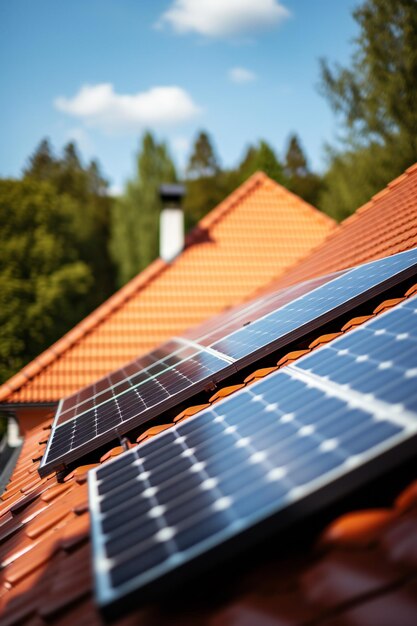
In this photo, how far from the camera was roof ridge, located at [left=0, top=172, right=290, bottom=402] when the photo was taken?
30.2ft

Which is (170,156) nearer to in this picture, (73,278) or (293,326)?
(73,278)

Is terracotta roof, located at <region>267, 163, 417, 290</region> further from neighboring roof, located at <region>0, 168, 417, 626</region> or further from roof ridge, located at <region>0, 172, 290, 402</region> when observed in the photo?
→ neighboring roof, located at <region>0, 168, 417, 626</region>

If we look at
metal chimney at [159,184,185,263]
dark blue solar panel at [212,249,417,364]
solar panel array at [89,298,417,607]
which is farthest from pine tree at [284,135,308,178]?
solar panel array at [89,298,417,607]

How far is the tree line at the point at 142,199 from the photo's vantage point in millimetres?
22984

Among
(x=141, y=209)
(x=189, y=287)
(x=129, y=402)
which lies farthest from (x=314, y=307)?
(x=141, y=209)

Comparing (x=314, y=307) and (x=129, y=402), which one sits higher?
(x=314, y=307)

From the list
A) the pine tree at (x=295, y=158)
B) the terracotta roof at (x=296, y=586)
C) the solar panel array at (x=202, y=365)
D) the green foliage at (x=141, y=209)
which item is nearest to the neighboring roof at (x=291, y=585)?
the terracotta roof at (x=296, y=586)

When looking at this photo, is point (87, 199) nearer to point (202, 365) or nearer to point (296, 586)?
point (202, 365)

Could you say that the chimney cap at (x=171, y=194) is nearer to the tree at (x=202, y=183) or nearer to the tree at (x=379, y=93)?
the tree at (x=379, y=93)

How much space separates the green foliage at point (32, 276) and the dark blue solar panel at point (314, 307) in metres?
24.1

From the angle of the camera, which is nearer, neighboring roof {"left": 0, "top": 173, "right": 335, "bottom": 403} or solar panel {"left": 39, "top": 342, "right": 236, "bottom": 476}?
solar panel {"left": 39, "top": 342, "right": 236, "bottom": 476}

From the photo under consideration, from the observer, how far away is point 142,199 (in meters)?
41.3

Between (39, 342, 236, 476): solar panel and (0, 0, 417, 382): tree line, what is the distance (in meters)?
22.0

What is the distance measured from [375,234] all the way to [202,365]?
421 centimetres
